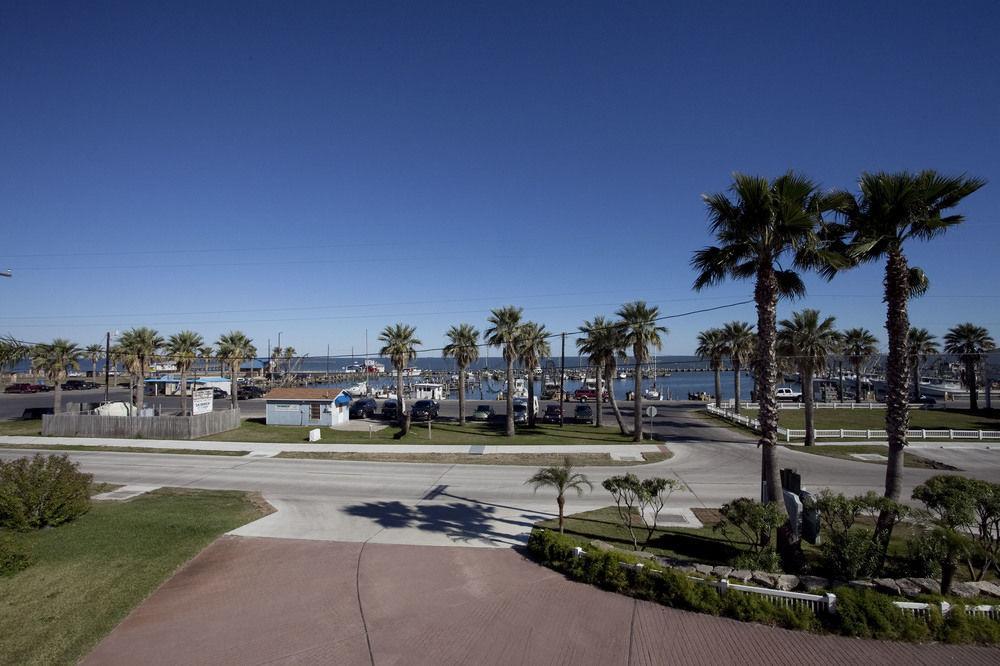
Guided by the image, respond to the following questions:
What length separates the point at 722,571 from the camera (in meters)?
11.5

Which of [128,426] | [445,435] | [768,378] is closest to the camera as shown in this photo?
[768,378]

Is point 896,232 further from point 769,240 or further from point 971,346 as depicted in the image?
point 971,346

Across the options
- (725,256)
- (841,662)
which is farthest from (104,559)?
(725,256)

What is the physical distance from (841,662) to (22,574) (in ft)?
55.6

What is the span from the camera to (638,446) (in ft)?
105

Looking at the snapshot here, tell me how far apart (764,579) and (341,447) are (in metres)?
24.9

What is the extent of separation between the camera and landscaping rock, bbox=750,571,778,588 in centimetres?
1079

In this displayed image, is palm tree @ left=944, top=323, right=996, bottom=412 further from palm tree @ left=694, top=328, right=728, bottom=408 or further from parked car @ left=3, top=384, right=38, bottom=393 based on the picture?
parked car @ left=3, top=384, right=38, bottom=393

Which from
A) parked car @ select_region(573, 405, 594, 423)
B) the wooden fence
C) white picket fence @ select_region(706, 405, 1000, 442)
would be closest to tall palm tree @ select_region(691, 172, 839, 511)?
white picket fence @ select_region(706, 405, 1000, 442)

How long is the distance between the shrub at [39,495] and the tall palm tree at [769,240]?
20.0m

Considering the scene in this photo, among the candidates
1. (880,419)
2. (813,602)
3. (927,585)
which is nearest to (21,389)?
(813,602)

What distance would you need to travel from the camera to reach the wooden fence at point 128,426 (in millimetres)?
35250

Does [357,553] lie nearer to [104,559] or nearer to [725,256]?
[104,559]

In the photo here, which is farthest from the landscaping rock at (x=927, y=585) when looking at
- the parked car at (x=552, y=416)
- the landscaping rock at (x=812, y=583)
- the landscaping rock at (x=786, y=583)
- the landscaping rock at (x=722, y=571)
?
the parked car at (x=552, y=416)
